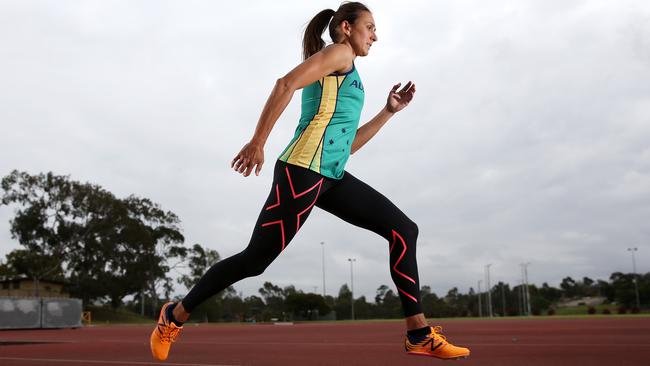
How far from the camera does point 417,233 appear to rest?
143 inches

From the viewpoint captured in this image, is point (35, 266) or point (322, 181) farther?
point (35, 266)

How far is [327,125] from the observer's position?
10.8ft

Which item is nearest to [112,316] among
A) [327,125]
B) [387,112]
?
[387,112]

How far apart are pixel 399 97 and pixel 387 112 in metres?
0.13

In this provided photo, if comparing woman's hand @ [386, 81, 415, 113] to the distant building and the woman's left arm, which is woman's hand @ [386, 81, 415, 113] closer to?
the woman's left arm

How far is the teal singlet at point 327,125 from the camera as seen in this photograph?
3240 mm

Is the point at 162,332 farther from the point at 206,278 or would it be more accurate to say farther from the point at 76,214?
the point at 76,214

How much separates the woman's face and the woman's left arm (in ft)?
2.13

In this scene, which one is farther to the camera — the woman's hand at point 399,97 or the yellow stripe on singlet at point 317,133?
the woman's hand at point 399,97

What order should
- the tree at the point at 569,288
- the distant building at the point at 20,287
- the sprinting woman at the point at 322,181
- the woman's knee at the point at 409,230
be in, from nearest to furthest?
the sprinting woman at the point at 322,181 → the woman's knee at the point at 409,230 → the distant building at the point at 20,287 → the tree at the point at 569,288

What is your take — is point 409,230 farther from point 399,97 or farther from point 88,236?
point 88,236

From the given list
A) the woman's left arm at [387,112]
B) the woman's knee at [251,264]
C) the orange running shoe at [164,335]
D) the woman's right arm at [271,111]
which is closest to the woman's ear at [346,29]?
the woman's right arm at [271,111]

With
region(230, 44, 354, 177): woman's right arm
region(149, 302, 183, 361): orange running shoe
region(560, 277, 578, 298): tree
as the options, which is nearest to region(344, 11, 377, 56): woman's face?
region(230, 44, 354, 177): woman's right arm

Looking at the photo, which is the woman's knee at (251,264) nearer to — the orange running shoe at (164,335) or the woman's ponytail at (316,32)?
the orange running shoe at (164,335)
